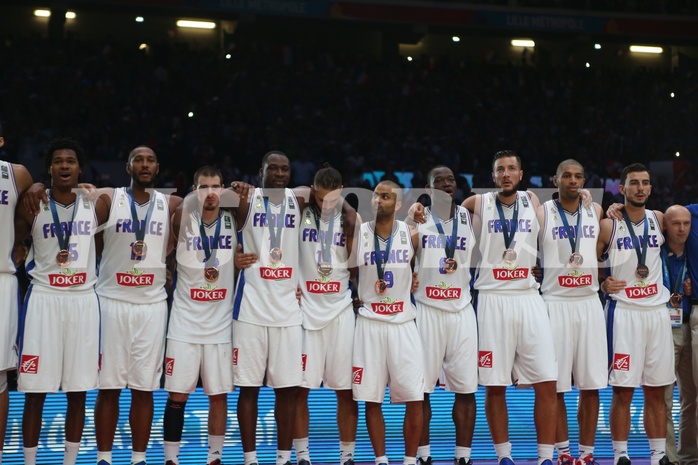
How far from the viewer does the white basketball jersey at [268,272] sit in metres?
6.37

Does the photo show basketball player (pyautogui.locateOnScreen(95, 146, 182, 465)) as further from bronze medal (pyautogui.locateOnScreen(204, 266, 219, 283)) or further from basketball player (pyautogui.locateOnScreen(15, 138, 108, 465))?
bronze medal (pyautogui.locateOnScreen(204, 266, 219, 283))

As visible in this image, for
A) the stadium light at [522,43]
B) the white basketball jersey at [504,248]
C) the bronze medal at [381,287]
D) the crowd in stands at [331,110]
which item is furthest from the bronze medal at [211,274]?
the stadium light at [522,43]

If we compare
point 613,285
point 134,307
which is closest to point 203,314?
point 134,307

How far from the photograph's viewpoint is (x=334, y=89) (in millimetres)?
19766

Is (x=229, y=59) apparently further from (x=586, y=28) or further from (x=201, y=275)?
(x=201, y=275)

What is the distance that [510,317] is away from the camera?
664 cm

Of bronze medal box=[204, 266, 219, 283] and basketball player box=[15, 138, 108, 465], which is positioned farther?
bronze medal box=[204, 266, 219, 283]

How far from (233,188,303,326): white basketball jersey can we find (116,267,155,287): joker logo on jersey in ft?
2.22

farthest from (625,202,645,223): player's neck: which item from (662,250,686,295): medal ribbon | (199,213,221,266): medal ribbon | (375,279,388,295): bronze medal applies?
(199,213,221,266): medal ribbon

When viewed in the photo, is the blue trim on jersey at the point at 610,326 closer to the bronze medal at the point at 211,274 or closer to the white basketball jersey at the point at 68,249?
the bronze medal at the point at 211,274

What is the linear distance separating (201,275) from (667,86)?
19736mm

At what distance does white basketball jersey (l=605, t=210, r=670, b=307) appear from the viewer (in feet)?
22.3

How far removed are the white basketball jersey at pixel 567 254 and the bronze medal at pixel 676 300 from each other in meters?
0.64

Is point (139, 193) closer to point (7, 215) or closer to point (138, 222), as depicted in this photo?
point (138, 222)
